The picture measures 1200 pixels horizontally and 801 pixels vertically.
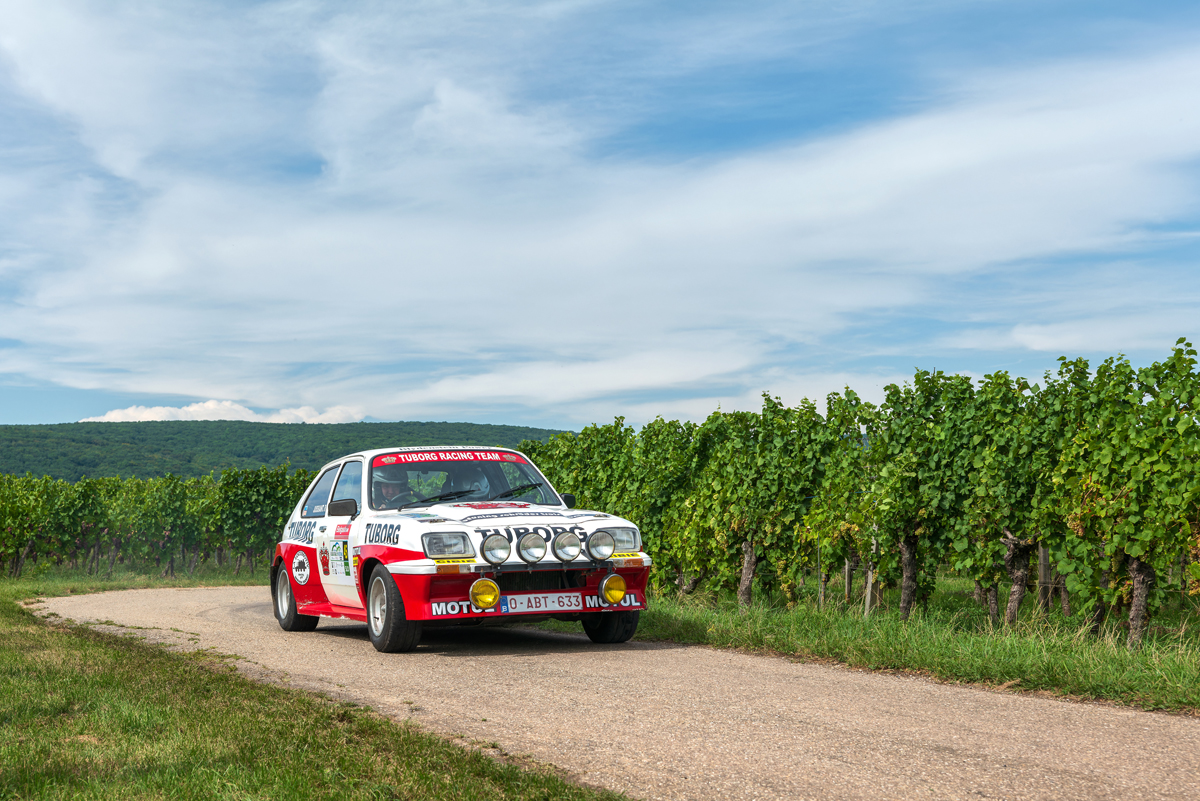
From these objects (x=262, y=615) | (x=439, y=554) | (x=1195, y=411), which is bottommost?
(x=262, y=615)

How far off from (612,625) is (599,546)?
2.94 feet

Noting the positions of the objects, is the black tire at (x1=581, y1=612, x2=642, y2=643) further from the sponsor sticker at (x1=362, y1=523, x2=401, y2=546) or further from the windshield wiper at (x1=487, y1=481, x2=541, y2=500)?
the sponsor sticker at (x1=362, y1=523, x2=401, y2=546)

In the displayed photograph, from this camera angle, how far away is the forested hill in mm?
80688

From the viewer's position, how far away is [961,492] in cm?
1048

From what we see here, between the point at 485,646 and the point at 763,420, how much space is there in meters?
5.72

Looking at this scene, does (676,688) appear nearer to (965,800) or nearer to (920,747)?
(920,747)

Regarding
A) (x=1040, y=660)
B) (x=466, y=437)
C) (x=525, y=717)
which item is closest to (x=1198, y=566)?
(x=1040, y=660)

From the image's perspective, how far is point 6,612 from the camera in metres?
13.1

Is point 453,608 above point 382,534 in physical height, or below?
below

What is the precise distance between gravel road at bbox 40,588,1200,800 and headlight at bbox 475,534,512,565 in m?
0.80

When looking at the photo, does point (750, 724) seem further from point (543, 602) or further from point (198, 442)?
point (198, 442)

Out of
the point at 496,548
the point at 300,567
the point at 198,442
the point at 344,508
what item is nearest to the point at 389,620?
the point at 496,548

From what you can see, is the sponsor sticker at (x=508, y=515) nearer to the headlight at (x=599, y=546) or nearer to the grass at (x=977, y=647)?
the headlight at (x=599, y=546)

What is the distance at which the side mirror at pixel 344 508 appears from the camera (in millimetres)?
9484
